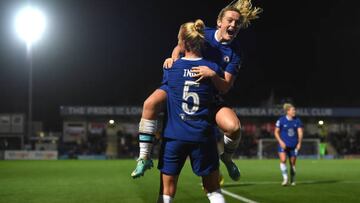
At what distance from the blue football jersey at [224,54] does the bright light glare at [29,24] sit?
38984mm

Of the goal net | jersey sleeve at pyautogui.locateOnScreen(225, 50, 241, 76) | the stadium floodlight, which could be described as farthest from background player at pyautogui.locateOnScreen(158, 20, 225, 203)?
the stadium floodlight

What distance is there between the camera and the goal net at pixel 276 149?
4222 centimetres

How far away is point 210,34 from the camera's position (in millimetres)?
6250

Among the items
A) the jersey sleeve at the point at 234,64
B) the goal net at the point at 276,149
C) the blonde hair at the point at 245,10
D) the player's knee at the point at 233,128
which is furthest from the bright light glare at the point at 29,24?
the player's knee at the point at 233,128

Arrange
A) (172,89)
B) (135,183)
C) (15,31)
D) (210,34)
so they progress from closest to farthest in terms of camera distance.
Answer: (172,89)
(210,34)
(135,183)
(15,31)

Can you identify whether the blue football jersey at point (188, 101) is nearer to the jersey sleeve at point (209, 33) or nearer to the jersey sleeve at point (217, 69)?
the jersey sleeve at point (217, 69)

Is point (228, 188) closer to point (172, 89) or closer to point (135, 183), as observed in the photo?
point (135, 183)

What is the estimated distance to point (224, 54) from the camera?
5.95 m

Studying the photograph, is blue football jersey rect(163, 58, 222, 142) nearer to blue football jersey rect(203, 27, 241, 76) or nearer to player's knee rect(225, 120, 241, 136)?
player's knee rect(225, 120, 241, 136)

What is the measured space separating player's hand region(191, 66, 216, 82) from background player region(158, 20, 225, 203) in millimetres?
14

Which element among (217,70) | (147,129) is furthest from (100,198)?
(217,70)

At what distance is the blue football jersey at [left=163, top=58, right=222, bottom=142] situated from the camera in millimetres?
5289

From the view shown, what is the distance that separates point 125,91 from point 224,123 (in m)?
63.1

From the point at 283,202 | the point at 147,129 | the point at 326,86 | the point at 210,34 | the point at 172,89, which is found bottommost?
the point at 283,202
